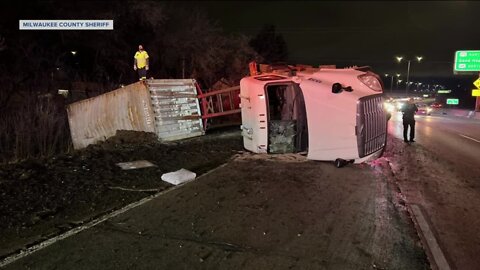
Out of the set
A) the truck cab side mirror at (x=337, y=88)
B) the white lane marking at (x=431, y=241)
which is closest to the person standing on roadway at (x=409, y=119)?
the truck cab side mirror at (x=337, y=88)

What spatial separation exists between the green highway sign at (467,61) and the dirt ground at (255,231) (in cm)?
4695

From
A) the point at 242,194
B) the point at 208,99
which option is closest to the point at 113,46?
the point at 208,99

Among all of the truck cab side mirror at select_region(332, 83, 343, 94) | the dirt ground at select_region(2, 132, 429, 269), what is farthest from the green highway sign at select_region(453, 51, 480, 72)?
the dirt ground at select_region(2, 132, 429, 269)

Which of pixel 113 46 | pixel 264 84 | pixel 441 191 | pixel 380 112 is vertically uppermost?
pixel 113 46

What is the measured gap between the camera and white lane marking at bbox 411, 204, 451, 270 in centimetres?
466

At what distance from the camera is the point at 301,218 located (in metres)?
6.06

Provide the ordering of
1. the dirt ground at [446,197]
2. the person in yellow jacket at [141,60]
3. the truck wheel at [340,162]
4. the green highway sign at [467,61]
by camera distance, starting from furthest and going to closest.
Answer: the green highway sign at [467,61]
the person in yellow jacket at [141,60]
the truck wheel at [340,162]
the dirt ground at [446,197]

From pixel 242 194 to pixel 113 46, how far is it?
29.6m

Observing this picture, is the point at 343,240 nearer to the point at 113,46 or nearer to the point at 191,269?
the point at 191,269

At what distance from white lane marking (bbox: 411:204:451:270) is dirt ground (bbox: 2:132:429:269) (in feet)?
0.45

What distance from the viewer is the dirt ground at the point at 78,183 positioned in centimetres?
564

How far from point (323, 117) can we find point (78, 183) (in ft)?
16.5

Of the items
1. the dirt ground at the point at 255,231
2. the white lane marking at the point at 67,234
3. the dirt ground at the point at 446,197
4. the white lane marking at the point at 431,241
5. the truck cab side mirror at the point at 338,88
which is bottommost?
the dirt ground at the point at 446,197

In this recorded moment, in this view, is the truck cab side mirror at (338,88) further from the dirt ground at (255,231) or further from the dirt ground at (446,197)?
the dirt ground at (446,197)
